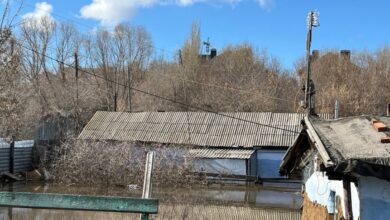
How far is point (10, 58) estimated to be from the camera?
1134 centimetres

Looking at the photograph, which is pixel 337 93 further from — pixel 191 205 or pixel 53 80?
pixel 53 80

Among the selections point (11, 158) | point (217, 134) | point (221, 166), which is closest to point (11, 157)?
point (11, 158)

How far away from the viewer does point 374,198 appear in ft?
19.0

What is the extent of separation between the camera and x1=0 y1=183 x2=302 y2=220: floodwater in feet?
57.5

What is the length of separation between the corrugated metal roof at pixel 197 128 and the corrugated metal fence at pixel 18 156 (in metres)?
3.59

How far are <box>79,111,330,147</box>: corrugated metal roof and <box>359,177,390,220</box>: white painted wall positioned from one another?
87.6ft

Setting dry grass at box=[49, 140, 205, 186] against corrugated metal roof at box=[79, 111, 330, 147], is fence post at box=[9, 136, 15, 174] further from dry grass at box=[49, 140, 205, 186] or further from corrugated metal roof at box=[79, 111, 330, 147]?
corrugated metal roof at box=[79, 111, 330, 147]

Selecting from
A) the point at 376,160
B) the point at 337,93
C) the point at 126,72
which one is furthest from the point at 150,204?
the point at 126,72

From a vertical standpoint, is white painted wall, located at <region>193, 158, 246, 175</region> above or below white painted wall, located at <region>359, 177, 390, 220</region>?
below

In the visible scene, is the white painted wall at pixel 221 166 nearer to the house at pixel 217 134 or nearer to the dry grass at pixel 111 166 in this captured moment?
the house at pixel 217 134

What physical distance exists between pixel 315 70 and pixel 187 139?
16714mm

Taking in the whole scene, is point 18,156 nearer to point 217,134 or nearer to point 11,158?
point 11,158

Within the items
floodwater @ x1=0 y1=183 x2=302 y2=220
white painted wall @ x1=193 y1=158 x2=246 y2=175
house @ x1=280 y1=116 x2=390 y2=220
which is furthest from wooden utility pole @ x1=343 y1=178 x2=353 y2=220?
white painted wall @ x1=193 y1=158 x2=246 y2=175

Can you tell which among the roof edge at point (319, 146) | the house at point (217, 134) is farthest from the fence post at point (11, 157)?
the roof edge at point (319, 146)
